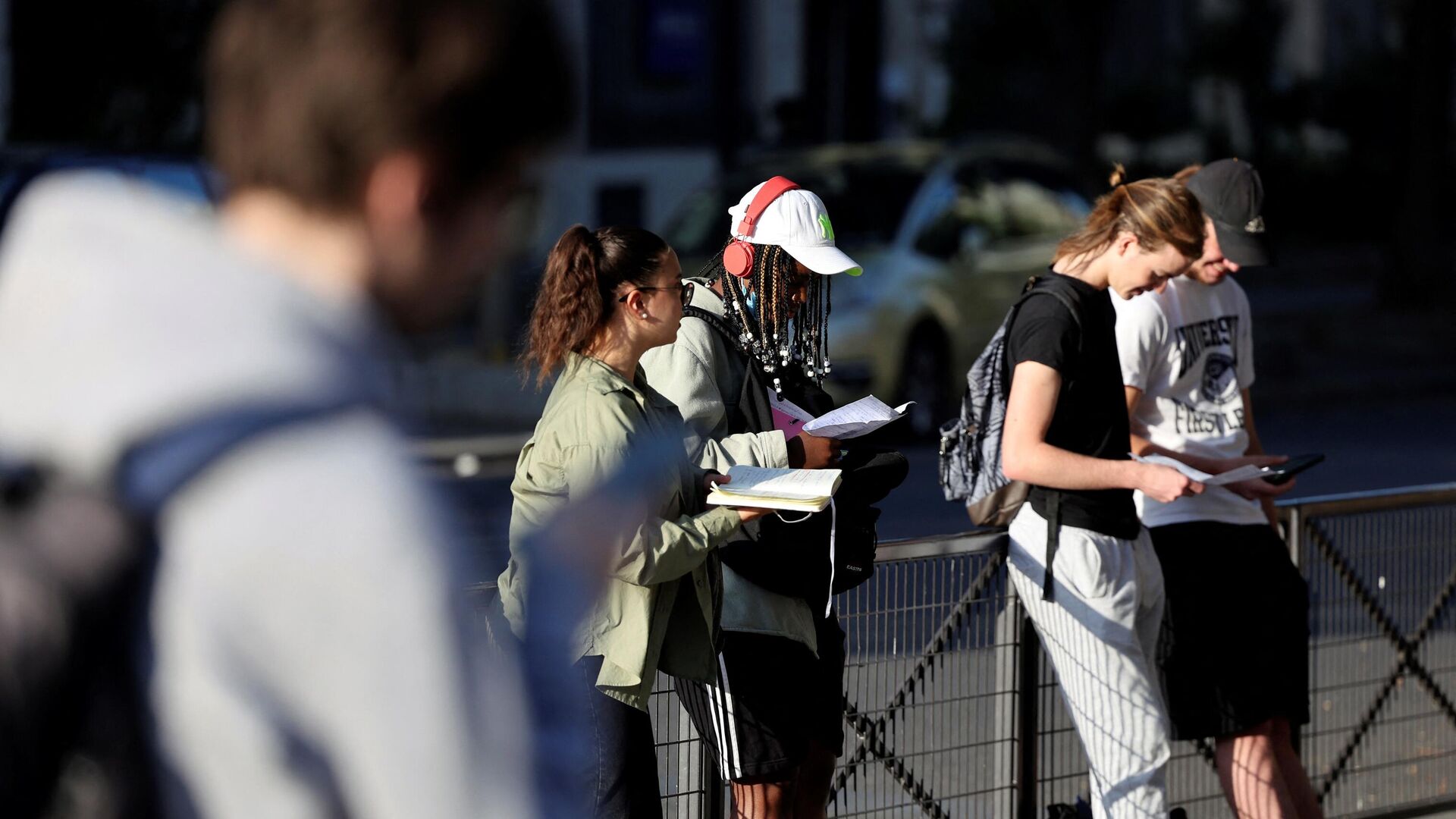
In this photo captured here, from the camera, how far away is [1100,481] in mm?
4086

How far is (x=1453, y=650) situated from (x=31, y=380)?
5390 millimetres

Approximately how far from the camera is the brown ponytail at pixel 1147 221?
417cm

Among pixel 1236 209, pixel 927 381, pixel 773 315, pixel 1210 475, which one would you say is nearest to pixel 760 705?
pixel 773 315

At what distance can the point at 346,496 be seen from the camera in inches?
40.9

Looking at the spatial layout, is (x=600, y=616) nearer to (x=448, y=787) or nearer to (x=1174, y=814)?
(x=1174, y=814)

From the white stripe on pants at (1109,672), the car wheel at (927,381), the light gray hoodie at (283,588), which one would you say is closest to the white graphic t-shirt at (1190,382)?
the white stripe on pants at (1109,672)

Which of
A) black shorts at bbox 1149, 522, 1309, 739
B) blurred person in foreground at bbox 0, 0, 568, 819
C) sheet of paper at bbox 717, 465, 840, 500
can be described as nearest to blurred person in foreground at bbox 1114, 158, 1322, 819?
black shorts at bbox 1149, 522, 1309, 739

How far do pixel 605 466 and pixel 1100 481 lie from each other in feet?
4.50

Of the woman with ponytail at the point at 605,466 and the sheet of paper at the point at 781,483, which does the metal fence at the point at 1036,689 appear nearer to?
the woman with ponytail at the point at 605,466

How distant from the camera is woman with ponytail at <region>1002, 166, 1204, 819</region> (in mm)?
4117

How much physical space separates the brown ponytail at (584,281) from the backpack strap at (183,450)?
8.03 feet

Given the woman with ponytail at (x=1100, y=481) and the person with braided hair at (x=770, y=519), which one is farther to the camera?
the woman with ponytail at (x=1100, y=481)

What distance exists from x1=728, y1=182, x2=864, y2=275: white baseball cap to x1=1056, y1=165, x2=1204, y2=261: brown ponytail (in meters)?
0.71

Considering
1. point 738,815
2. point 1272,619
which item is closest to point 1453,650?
point 1272,619
